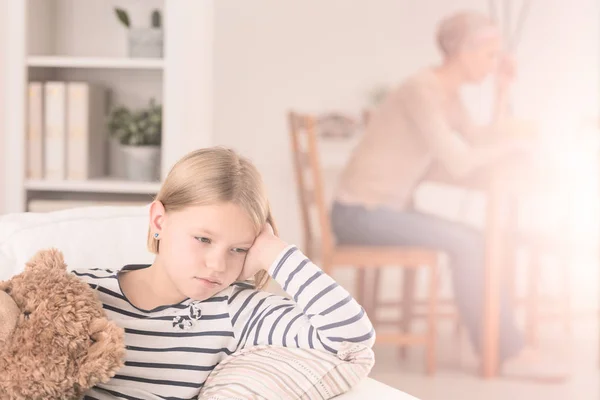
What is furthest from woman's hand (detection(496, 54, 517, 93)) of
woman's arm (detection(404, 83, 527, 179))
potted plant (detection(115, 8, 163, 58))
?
potted plant (detection(115, 8, 163, 58))

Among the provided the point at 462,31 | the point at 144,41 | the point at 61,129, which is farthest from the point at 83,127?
the point at 462,31

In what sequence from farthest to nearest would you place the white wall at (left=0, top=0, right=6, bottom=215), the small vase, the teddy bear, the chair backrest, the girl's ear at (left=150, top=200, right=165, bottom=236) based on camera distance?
the chair backrest
the small vase
the white wall at (left=0, top=0, right=6, bottom=215)
the girl's ear at (left=150, top=200, right=165, bottom=236)
the teddy bear

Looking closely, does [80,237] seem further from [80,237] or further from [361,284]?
[361,284]

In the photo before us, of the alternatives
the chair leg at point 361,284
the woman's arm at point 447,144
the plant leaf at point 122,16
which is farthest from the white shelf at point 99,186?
the woman's arm at point 447,144

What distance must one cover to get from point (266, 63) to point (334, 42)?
0.79 feet

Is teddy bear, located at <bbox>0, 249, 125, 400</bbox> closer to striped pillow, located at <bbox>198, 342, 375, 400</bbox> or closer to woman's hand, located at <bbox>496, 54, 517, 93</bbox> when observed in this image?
striped pillow, located at <bbox>198, 342, 375, 400</bbox>

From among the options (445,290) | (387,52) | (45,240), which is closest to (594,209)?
(445,290)

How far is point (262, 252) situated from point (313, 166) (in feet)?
5.11

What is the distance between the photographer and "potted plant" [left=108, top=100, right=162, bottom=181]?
2.54 metres

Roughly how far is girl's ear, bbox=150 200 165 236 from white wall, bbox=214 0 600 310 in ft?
5.02

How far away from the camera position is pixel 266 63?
2.81 metres

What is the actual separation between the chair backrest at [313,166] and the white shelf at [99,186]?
1.75 feet

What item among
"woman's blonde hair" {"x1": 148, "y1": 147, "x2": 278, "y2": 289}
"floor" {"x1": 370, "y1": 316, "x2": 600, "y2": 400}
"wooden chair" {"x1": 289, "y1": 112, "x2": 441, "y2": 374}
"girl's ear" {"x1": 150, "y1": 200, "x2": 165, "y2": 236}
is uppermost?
"woman's blonde hair" {"x1": 148, "y1": 147, "x2": 278, "y2": 289}

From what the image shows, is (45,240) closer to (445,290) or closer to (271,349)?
(271,349)
